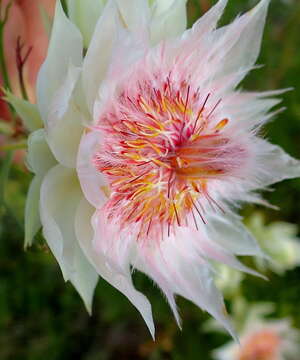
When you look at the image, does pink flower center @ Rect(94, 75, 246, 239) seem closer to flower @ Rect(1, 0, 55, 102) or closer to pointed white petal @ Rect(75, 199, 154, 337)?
pointed white petal @ Rect(75, 199, 154, 337)

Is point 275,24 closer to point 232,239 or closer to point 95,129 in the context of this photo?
point 232,239

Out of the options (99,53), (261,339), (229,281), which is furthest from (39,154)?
(261,339)

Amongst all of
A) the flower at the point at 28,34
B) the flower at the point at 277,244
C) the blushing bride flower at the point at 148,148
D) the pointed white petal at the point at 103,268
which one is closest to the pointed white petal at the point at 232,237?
the blushing bride flower at the point at 148,148

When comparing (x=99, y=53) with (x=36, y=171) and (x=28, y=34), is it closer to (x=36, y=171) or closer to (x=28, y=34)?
(x=36, y=171)

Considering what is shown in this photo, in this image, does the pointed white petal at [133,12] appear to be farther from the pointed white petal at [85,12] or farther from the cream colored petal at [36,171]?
the cream colored petal at [36,171]

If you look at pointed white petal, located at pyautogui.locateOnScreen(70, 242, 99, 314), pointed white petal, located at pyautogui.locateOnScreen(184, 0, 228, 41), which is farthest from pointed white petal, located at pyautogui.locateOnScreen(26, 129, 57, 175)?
pointed white petal, located at pyautogui.locateOnScreen(184, 0, 228, 41)

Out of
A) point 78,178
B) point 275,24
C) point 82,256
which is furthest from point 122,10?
point 275,24

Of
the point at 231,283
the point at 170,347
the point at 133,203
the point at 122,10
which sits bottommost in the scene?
the point at 170,347
